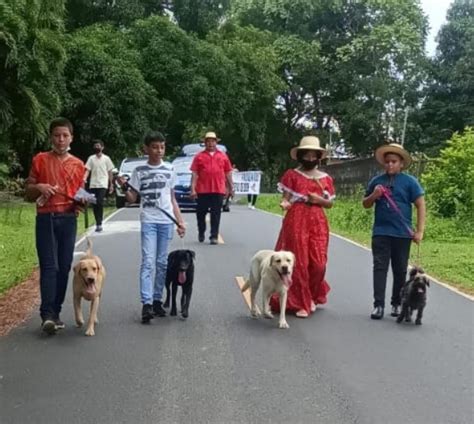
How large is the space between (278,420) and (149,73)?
97.0 feet

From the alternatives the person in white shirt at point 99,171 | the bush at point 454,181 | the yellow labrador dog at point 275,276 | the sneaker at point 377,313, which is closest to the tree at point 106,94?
the bush at point 454,181

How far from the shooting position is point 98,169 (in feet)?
55.7

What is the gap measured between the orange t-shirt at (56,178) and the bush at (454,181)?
15.2m

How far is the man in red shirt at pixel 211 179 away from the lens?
1528 cm

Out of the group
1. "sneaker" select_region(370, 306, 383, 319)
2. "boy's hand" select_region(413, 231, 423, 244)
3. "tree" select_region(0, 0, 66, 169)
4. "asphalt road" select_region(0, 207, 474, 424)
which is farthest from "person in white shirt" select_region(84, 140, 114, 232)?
"boy's hand" select_region(413, 231, 423, 244)

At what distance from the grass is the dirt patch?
0.18m

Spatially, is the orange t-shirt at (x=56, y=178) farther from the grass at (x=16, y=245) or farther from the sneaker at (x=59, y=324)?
the grass at (x=16, y=245)

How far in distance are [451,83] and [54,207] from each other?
43.4 m

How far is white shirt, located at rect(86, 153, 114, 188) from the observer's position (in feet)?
55.5

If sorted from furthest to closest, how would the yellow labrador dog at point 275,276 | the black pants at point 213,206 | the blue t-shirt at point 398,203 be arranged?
the black pants at point 213,206
the blue t-shirt at point 398,203
the yellow labrador dog at point 275,276

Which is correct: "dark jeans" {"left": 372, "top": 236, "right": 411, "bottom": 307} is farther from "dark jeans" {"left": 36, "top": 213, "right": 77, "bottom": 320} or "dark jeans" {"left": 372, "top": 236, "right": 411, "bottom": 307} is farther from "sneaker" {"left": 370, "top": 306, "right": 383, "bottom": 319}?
"dark jeans" {"left": 36, "top": 213, "right": 77, "bottom": 320}

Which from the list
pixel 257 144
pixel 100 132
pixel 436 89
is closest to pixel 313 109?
pixel 257 144

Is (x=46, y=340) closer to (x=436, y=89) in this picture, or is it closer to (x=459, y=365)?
(x=459, y=365)

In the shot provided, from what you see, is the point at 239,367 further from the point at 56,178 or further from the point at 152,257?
the point at 56,178
